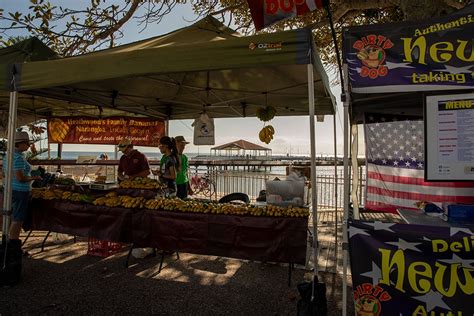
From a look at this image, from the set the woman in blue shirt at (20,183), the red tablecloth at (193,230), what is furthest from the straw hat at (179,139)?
the woman in blue shirt at (20,183)

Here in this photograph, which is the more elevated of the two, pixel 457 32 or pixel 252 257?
pixel 457 32

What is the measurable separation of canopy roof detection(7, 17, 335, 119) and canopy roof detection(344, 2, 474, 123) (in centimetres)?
52

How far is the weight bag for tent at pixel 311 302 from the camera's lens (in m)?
2.97

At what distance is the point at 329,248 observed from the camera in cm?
585

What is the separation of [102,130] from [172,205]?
17.8 feet

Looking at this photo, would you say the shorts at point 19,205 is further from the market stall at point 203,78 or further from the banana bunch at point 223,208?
the banana bunch at point 223,208

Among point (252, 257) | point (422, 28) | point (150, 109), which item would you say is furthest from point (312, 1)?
point (150, 109)

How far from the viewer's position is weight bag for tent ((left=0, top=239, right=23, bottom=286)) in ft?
13.2

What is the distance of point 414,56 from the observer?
2590 mm

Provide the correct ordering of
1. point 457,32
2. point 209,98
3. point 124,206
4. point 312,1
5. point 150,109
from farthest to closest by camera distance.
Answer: point 150,109 < point 209,98 < point 124,206 < point 312,1 < point 457,32

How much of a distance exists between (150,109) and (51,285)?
4.56 metres

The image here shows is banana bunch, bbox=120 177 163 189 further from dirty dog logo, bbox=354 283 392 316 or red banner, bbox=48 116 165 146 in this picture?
red banner, bbox=48 116 165 146

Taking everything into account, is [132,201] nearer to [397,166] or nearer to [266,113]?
[266,113]

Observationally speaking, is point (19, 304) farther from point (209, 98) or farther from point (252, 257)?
point (209, 98)
